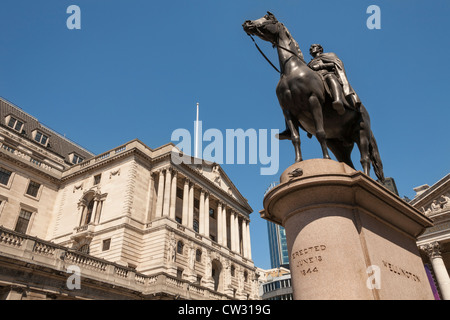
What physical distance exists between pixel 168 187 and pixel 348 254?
38807mm

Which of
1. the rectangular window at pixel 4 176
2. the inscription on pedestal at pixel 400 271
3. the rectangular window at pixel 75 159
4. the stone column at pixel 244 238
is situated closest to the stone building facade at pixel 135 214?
the rectangular window at pixel 4 176

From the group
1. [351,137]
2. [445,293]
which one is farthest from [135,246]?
[351,137]

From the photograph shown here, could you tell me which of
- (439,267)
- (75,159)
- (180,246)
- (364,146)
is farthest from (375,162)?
(75,159)

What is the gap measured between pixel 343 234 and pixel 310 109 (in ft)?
8.81

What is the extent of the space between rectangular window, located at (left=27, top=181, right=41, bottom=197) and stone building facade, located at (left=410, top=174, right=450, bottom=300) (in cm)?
4270

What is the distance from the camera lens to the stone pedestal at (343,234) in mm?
4777

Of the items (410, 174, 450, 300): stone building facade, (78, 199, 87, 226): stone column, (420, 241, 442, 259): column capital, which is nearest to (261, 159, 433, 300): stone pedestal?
(410, 174, 450, 300): stone building facade

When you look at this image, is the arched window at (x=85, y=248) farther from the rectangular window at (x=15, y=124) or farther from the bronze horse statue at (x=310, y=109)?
the bronze horse statue at (x=310, y=109)

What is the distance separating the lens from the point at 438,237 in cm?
2383

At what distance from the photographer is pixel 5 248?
19281 mm

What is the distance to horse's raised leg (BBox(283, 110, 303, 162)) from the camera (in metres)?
6.61

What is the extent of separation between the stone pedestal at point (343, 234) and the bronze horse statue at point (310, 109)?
1.10 meters

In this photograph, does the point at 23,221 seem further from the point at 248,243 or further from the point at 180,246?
the point at 248,243
